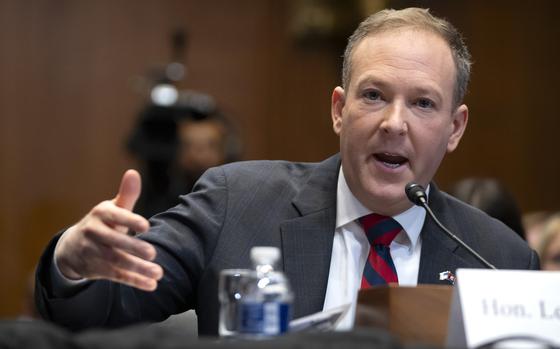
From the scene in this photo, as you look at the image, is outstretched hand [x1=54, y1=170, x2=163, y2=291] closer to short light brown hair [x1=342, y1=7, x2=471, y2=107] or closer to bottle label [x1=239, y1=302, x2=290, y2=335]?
bottle label [x1=239, y1=302, x2=290, y2=335]

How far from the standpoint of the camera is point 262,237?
2727 millimetres

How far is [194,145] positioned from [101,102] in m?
1.61

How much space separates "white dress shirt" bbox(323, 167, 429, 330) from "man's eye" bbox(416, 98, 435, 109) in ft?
1.00

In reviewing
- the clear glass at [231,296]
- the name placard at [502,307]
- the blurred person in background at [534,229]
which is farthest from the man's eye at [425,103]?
the blurred person in background at [534,229]

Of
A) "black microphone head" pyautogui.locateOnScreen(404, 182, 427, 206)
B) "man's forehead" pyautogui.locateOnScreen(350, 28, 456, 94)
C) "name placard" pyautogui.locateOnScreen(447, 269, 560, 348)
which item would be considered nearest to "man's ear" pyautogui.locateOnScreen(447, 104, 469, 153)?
"man's forehead" pyautogui.locateOnScreen(350, 28, 456, 94)

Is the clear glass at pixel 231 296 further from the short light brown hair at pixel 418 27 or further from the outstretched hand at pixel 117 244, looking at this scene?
the short light brown hair at pixel 418 27

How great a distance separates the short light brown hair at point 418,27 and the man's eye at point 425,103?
0.16 m

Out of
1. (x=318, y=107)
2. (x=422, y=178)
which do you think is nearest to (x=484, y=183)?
(x=422, y=178)

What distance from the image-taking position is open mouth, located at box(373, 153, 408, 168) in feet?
9.01

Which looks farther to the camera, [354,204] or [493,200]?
[493,200]

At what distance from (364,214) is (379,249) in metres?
0.13

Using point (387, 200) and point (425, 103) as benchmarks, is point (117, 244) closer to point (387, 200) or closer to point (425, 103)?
point (387, 200)

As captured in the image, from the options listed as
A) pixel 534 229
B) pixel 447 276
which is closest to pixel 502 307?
pixel 447 276

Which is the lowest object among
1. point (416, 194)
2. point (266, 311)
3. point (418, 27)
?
point (266, 311)
